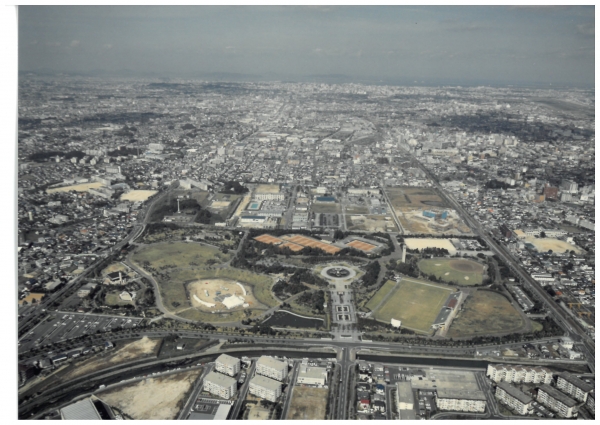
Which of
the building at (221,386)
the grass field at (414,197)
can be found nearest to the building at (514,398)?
the building at (221,386)

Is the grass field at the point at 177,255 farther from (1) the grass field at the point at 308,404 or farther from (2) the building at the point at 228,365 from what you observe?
(1) the grass field at the point at 308,404

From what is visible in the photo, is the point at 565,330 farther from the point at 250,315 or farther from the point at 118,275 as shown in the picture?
the point at 118,275

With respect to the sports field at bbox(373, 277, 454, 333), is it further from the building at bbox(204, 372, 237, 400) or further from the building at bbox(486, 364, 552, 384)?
the building at bbox(204, 372, 237, 400)

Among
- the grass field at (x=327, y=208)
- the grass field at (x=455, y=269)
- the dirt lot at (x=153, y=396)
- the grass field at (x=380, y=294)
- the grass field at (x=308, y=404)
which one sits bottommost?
the grass field at (x=308, y=404)

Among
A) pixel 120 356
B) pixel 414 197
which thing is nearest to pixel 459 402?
pixel 120 356

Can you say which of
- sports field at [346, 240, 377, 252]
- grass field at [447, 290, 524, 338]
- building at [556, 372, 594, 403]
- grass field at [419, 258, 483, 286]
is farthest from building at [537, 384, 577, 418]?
sports field at [346, 240, 377, 252]

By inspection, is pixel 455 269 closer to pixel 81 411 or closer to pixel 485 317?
pixel 485 317
